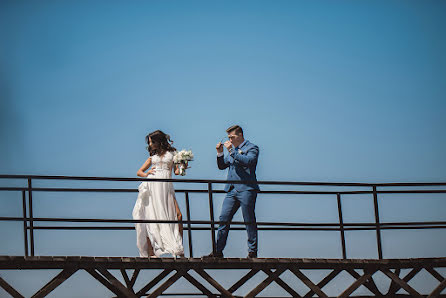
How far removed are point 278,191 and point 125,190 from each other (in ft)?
8.49

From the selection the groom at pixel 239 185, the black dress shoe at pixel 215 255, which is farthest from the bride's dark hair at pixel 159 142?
the black dress shoe at pixel 215 255

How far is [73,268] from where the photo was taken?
1224 centimetres

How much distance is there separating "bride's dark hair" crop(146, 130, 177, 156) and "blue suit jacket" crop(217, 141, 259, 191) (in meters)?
1.02

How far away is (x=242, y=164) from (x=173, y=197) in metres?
1.39

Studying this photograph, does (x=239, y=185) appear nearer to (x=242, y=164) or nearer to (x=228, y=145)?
(x=242, y=164)

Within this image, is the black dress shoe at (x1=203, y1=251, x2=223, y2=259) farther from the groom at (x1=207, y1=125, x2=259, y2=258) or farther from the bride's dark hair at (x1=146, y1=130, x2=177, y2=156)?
the bride's dark hair at (x1=146, y1=130, x2=177, y2=156)

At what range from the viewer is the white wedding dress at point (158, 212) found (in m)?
13.4

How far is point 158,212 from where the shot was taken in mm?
13547

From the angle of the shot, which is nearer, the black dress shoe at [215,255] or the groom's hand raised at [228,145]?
the black dress shoe at [215,255]

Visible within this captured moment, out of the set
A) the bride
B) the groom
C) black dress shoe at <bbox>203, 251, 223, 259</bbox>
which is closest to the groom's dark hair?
the groom

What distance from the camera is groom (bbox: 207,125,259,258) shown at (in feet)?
42.7

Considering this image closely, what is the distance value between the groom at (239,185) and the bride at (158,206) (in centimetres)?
85

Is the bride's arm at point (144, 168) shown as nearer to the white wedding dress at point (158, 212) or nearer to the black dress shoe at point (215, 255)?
the white wedding dress at point (158, 212)

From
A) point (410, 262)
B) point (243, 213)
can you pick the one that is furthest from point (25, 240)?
point (410, 262)
